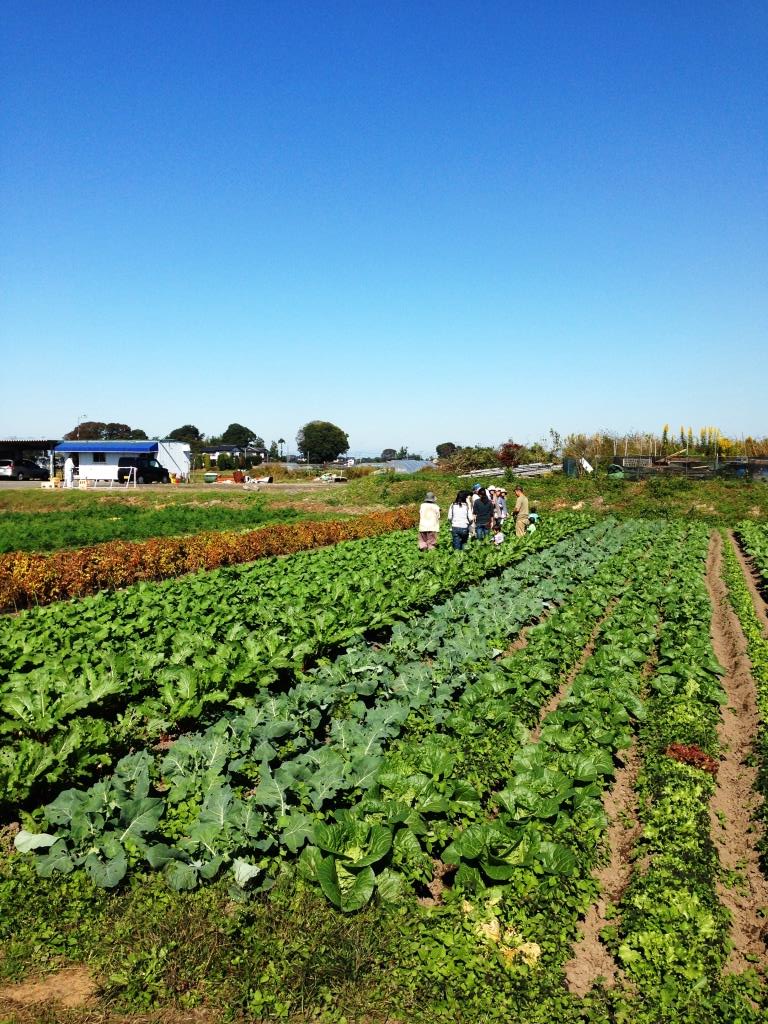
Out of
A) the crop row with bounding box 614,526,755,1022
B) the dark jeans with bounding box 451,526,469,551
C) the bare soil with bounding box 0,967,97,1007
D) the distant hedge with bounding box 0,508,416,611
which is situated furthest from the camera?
the dark jeans with bounding box 451,526,469,551

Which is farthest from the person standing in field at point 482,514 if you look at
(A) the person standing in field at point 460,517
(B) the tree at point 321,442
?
(B) the tree at point 321,442

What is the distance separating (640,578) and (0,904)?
44.6 feet

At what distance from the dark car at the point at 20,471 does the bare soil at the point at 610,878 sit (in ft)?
194

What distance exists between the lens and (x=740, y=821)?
5633mm

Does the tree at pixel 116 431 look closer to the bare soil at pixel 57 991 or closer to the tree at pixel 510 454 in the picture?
the tree at pixel 510 454

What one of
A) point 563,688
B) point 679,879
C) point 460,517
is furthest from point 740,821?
point 460,517

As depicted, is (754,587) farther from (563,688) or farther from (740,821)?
(740,821)

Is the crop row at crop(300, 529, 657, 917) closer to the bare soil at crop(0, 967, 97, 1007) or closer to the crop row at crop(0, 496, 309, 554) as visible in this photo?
the bare soil at crop(0, 967, 97, 1007)

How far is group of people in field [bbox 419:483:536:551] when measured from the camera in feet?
54.3

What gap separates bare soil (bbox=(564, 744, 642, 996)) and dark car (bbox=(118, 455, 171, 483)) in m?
49.1

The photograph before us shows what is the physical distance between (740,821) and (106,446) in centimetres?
5302

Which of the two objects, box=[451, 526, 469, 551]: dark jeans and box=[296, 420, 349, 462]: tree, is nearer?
box=[451, 526, 469, 551]: dark jeans

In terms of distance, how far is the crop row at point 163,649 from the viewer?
5.67m

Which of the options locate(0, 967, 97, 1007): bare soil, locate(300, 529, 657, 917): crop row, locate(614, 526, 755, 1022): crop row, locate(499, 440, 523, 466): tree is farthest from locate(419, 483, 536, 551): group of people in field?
locate(499, 440, 523, 466): tree
